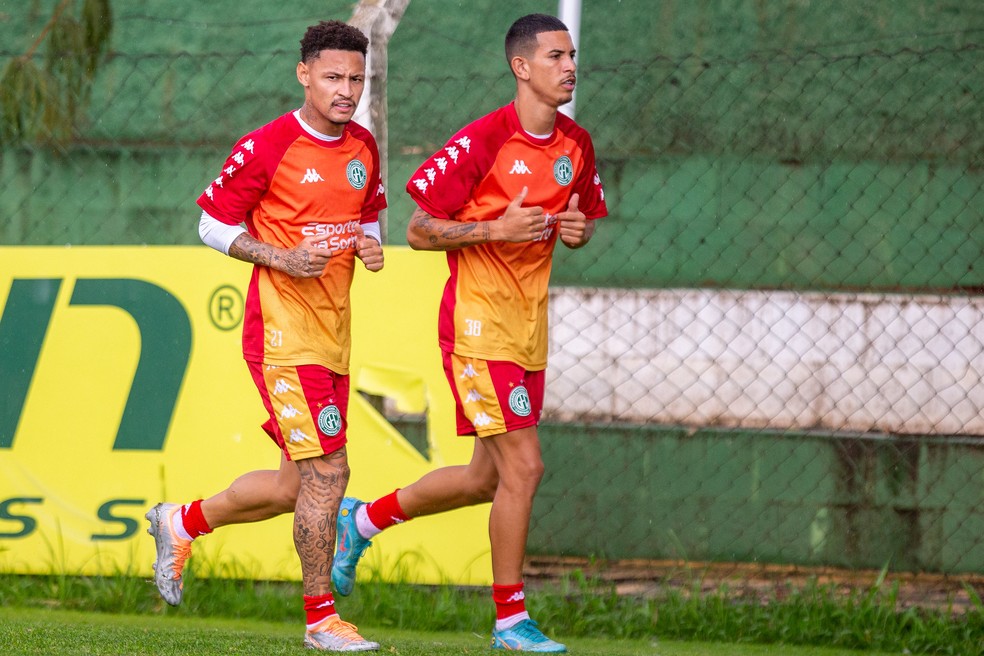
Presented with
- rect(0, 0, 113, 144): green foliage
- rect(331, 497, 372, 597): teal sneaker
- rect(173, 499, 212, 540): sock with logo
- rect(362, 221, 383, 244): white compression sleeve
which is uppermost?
rect(0, 0, 113, 144): green foliage

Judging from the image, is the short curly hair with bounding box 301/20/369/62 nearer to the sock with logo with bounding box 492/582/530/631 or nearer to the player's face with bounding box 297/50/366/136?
the player's face with bounding box 297/50/366/136

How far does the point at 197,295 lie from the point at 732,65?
8.81 feet

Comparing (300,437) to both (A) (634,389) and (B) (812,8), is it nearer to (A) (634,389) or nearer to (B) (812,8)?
(A) (634,389)

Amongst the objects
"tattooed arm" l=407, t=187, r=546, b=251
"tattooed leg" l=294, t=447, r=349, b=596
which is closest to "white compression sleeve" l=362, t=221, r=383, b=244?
"tattooed arm" l=407, t=187, r=546, b=251

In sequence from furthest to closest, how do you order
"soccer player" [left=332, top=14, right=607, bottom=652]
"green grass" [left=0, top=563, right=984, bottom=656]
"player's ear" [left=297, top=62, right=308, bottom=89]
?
"green grass" [left=0, top=563, right=984, bottom=656] < "soccer player" [left=332, top=14, right=607, bottom=652] < "player's ear" [left=297, top=62, right=308, bottom=89]

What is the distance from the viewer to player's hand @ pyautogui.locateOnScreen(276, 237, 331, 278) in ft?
→ 12.3

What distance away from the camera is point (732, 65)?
227 inches

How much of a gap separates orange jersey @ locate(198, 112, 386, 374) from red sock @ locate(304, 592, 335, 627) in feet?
2.38

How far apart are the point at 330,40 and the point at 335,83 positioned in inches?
5.6

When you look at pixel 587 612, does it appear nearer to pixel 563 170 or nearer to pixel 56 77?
→ pixel 563 170

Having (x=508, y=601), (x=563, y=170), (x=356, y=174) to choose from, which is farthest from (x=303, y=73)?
(x=508, y=601)

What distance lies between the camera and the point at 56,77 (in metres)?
6.14

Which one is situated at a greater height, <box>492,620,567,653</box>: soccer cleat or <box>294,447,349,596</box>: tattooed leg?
<box>294,447,349,596</box>: tattooed leg

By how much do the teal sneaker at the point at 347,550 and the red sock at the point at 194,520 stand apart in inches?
20.4
